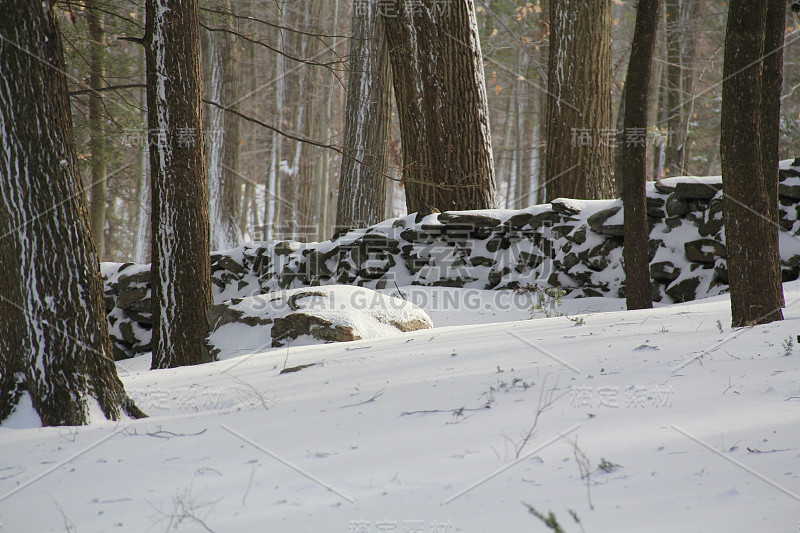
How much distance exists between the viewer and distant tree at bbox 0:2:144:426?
268 centimetres

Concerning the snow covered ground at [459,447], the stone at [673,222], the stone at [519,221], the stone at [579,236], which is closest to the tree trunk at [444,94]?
the stone at [519,221]

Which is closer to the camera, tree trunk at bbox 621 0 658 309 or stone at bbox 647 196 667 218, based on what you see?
tree trunk at bbox 621 0 658 309

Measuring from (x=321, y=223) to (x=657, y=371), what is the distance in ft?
55.2

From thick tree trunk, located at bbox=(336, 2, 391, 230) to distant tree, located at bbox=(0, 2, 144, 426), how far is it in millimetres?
7981

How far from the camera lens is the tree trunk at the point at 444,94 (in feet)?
23.6

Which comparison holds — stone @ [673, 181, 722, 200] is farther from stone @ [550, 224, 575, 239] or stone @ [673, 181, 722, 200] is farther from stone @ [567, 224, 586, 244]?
stone @ [550, 224, 575, 239]

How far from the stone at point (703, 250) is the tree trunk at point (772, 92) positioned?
1.97 m

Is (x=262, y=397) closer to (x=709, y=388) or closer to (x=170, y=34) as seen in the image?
(x=709, y=388)

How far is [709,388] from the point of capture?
2.37 metres

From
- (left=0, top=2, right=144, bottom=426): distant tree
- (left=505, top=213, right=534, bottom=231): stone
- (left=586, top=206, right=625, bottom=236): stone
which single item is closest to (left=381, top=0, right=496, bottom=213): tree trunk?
(left=505, top=213, right=534, bottom=231): stone

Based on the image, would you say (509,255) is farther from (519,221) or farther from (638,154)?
(638,154)

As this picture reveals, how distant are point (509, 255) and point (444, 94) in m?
2.11

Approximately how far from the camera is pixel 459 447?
2.04 m

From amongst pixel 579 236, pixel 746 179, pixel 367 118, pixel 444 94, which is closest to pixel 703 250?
pixel 579 236
